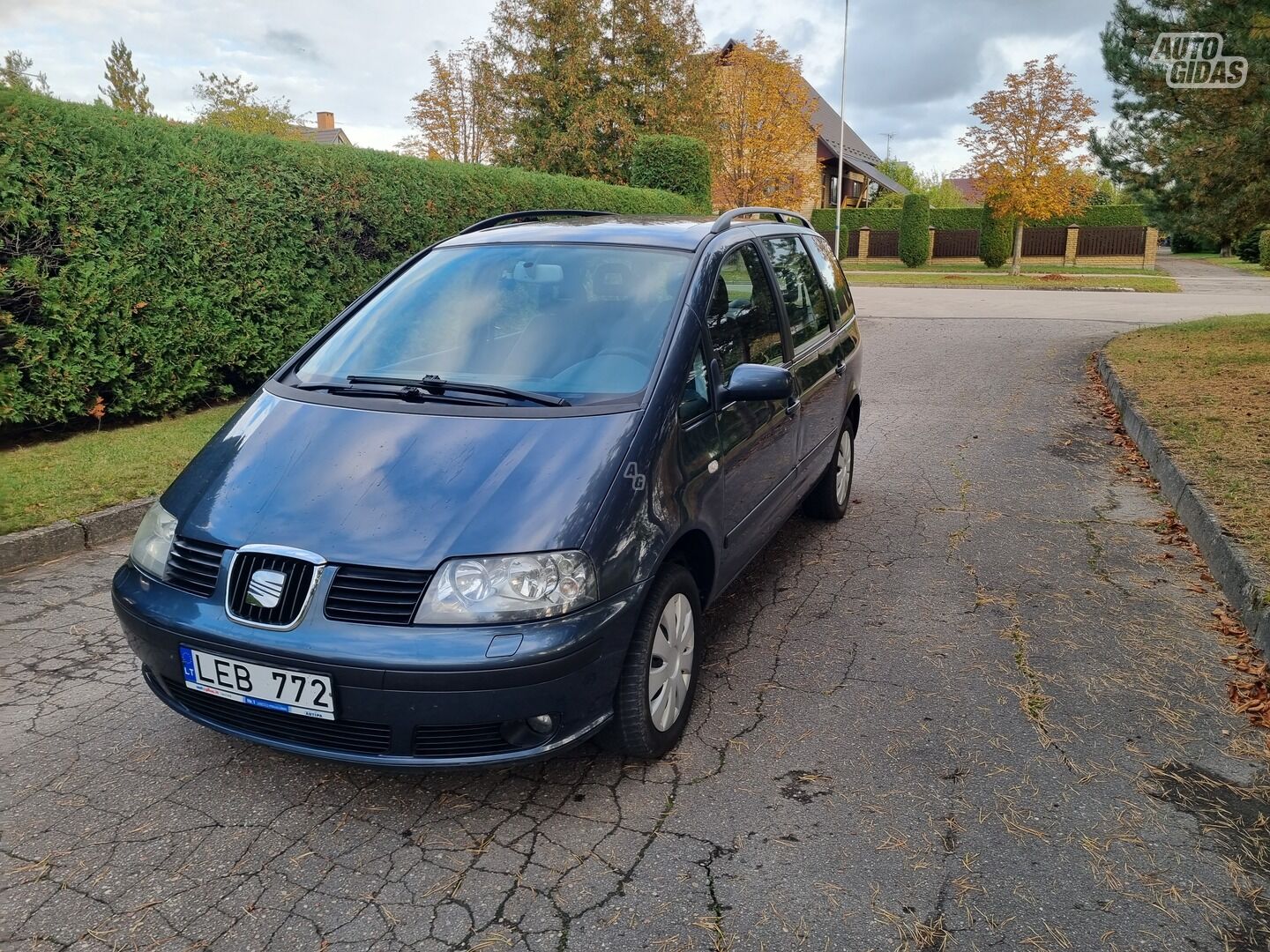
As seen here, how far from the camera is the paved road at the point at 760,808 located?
2.40 meters

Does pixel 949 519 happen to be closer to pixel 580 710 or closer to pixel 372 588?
pixel 580 710

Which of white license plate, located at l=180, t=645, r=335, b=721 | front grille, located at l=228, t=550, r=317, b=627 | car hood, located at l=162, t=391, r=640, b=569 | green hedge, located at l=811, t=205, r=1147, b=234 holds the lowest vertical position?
white license plate, located at l=180, t=645, r=335, b=721

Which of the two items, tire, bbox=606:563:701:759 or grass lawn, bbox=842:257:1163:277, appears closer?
tire, bbox=606:563:701:759

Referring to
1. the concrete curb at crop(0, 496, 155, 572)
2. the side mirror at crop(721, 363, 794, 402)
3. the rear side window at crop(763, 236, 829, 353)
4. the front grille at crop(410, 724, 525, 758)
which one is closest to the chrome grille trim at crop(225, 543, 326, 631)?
the front grille at crop(410, 724, 525, 758)

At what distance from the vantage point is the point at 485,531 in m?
2.69

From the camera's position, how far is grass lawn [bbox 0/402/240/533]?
5462 millimetres

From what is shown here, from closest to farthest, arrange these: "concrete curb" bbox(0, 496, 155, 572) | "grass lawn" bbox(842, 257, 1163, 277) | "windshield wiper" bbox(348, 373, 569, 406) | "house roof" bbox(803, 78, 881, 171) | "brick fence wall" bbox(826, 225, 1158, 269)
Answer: "windshield wiper" bbox(348, 373, 569, 406), "concrete curb" bbox(0, 496, 155, 572), "grass lawn" bbox(842, 257, 1163, 277), "brick fence wall" bbox(826, 225, 1158, 269), "house roof" bbox(803, 78, 881, 171)

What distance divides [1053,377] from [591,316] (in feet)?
30.1

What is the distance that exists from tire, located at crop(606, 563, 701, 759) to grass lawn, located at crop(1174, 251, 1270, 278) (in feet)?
125

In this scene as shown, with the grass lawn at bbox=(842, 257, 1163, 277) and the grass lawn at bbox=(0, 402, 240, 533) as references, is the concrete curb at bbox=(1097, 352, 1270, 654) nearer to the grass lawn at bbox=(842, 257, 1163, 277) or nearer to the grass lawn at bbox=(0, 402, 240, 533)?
the grass lawn at bbox=(0, 402, 240, 533)

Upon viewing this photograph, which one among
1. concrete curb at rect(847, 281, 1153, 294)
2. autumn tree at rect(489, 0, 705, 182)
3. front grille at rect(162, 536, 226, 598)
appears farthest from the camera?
autumn tree at rect(489, 0, 705, 182)

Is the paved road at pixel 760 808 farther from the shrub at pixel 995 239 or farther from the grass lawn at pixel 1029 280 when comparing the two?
the shrub at pixel 995 239

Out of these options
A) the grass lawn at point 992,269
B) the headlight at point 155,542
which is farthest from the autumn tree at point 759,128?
the headlight at point 155,542

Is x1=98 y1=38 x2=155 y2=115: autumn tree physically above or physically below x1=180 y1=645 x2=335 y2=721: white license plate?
above
